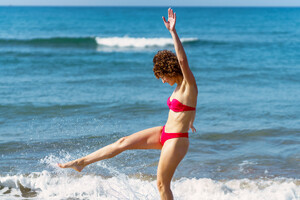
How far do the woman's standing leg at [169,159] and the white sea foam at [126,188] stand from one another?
1.46m

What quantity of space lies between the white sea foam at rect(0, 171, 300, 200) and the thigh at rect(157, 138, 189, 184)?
1.52m

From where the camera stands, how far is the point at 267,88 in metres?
13.2

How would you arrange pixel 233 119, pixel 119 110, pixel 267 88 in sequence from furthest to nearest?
pixel 267 88, pixel 119 110, pixel 233 119

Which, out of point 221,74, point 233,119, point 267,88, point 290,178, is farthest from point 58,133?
point 221,74

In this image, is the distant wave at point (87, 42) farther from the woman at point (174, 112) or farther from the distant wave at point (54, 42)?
the woman at point (174, 112)

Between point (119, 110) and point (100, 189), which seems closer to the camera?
point (100, 189)

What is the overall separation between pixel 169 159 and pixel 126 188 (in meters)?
1.78

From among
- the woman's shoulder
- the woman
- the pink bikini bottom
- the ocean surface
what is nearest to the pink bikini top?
the woman

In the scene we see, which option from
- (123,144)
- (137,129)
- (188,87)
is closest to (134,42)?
(137,129)

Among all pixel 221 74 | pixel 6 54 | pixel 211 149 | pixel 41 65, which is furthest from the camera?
pixel 6 54

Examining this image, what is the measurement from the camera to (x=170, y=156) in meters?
4.03

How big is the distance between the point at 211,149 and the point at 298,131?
2.20 meters

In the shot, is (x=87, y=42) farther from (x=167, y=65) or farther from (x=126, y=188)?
(x=167, y=65)

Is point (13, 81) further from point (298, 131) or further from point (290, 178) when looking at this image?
point (290, 178)
